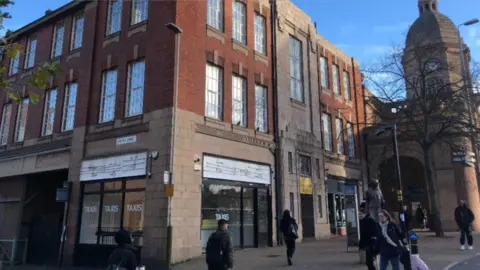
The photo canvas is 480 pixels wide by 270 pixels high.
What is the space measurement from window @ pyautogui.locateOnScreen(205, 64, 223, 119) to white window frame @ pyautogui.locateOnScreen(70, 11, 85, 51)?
746cm

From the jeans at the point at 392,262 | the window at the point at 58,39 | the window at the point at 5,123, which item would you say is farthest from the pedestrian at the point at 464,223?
the window at the point at 5,123

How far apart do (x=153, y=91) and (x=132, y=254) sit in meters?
10.7

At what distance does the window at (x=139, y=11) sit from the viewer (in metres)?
17.9

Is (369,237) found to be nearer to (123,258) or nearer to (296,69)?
(123,258)

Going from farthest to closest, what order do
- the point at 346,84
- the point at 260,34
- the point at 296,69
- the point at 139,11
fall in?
the point at 346,84
the point at 296,69
the point at 260,34
the point at 139,11

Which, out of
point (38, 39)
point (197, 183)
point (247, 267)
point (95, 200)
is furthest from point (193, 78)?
point (38, 39)

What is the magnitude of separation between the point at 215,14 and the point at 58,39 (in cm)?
945

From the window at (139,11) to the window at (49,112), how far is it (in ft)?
21.1

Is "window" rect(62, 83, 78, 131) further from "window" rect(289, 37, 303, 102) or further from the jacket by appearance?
the jacket

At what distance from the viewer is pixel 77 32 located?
21125 mm

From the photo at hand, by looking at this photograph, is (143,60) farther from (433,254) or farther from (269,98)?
(433,254)

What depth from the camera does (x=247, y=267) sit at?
505 inches

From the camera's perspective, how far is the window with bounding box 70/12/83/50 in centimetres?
2077

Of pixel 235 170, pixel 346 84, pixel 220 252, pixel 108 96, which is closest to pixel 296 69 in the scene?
pixel 346 84
